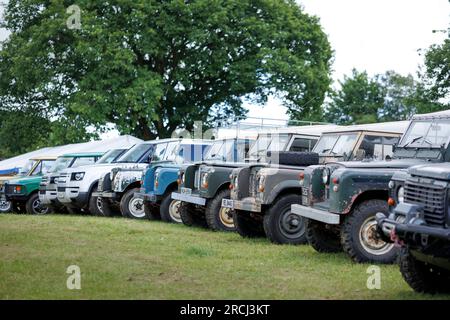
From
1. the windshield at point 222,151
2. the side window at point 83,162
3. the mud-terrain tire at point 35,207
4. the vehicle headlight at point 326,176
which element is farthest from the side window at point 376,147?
the mud-terrain tire at point 35,207

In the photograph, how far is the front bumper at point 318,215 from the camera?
409 inches

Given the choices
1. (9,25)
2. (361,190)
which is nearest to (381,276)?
(361,190)

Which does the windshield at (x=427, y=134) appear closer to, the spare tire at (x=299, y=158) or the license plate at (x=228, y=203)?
the spare tire at (x=299, y=158)

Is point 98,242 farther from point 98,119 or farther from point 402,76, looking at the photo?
point 402,76

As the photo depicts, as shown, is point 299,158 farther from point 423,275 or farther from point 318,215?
point 423,275

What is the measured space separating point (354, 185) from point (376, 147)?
3001mm

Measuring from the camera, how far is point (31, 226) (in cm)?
1623

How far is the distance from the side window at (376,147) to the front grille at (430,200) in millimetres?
5197

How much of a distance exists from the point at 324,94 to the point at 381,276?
2683 centimetres

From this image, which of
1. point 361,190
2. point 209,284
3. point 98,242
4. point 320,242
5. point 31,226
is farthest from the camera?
point 31,226

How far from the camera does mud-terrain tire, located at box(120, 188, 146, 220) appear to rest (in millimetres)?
19734

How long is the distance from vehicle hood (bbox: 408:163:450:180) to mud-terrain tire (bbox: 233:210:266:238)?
639cm

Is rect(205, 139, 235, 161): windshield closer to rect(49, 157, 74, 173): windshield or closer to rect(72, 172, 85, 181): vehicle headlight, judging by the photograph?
rect(72, 172, 85, 181): vehicle headlight

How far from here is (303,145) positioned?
15.6m
